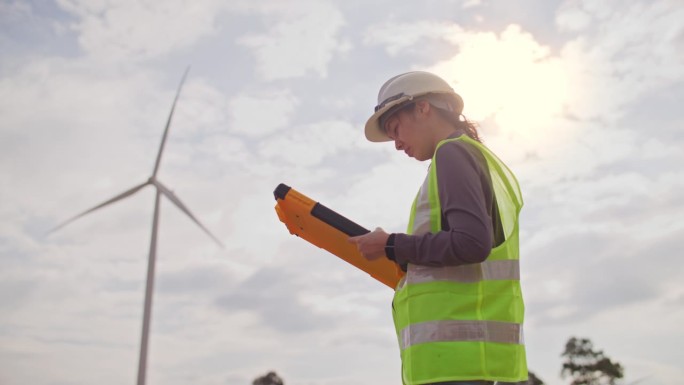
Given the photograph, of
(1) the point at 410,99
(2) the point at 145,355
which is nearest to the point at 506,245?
(1) the point at 410,99

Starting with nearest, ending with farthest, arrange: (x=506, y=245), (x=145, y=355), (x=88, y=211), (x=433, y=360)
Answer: (x=433, y=360)
(x=506, y=245)
(x=88, y=211)
(x=145, y=355)

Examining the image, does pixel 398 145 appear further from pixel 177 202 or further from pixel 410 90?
pixel 177 202

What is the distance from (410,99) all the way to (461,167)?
2.48ft

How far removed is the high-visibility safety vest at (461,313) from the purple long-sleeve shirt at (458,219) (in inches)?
3.2

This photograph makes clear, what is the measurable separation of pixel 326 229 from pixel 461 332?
1.30 meters

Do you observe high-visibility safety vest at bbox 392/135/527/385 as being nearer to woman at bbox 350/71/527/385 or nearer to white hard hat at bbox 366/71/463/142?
woman at bbox 350/71/527/385

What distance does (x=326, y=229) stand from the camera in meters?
4.82

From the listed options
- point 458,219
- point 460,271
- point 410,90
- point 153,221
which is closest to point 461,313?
point 460,271

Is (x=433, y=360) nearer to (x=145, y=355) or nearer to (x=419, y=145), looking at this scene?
(x=419, y=145)

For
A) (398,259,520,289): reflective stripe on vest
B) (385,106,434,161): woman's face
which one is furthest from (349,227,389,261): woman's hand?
(385,106,434,161): woman's face

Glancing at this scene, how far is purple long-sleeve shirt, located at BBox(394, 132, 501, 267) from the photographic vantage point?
155 inches

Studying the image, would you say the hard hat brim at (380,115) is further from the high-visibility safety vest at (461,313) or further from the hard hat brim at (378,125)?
the high-visibility safety vest at (461,313)

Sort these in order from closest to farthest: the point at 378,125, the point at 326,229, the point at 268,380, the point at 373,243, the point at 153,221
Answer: the point at 373,243 → the point at 326,229 → the point at 378,125 → the point at 153,221 → the point at 268,380

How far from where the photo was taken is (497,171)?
14.5 feet
